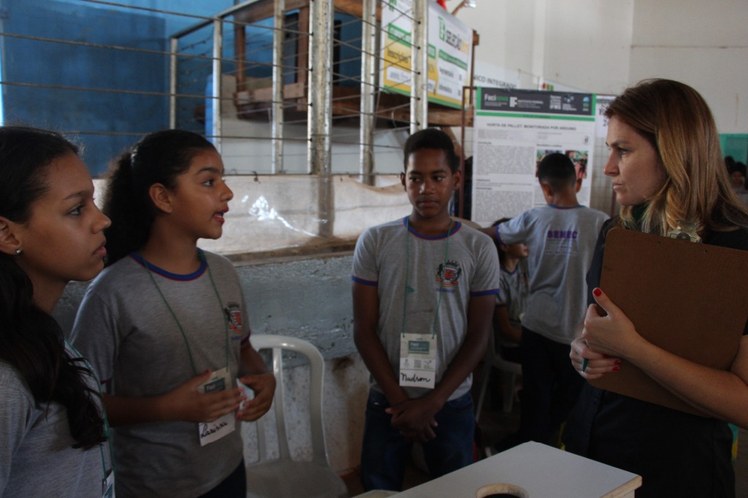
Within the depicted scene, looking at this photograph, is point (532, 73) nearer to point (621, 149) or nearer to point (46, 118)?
point (46, 118)

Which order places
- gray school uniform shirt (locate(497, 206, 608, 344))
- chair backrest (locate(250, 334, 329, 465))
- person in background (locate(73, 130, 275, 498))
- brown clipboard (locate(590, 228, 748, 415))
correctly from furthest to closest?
1. gray school uniform shirt (locate(497, 206, 608, 344))
2. chair backrest (locate(250, 334, 329, 465))
3. person in background (locate(73, 130, 275, 498))
4. brown clipboard (locate(590, 228, 748, 415))

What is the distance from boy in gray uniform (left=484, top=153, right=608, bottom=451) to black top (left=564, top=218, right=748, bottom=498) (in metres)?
1.56

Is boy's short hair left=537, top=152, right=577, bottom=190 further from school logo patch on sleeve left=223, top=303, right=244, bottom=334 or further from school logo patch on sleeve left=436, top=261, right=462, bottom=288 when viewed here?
school logo patch on sleeve left=223, top=303, right=244, bottom=334

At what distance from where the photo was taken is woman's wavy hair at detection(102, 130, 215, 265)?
1.36m

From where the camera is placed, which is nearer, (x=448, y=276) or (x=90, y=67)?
(x=448, y=276)

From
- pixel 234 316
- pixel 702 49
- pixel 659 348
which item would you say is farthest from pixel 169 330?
pixel 702 49

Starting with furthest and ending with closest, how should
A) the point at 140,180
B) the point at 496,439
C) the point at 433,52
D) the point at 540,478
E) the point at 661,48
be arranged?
the point at 661,48 < the point at 433,52 < the point at 496,439 < the point at 140,180 < the point at 540,478

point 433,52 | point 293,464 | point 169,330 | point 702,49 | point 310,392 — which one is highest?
point 702,49

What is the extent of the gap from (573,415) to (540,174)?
189 centimetres

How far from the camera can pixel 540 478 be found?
0.92 m

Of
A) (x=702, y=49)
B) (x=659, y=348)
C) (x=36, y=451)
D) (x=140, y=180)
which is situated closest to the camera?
(x=36, y=451)

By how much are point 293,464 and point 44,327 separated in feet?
4.06

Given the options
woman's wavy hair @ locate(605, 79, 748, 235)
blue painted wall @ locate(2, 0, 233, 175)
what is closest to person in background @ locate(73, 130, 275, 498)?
woman's wavy hair @ locate(605, 79, 748, 235)

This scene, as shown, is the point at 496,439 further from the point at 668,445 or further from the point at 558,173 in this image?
the point at 668,445
